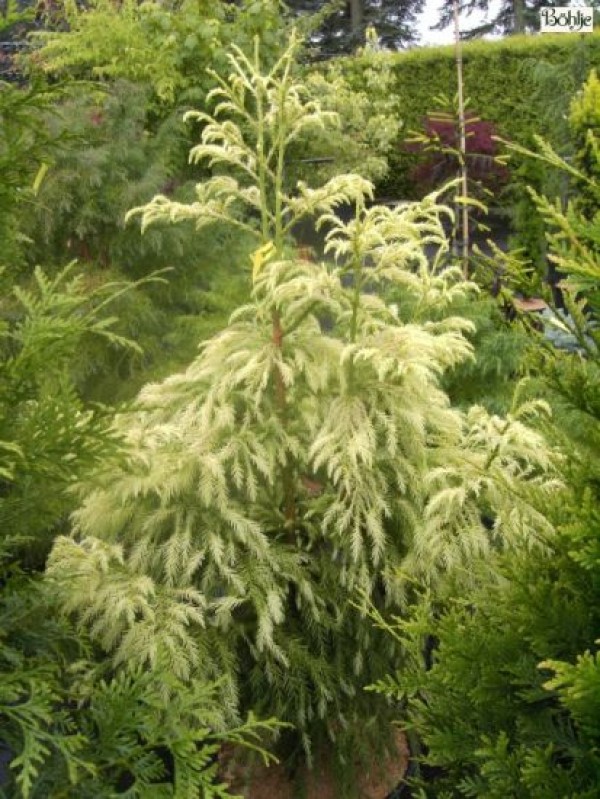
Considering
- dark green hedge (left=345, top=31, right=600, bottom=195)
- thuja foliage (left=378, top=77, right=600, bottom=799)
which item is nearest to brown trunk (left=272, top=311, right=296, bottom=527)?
thuja foliage (left=378, top=77, right=600, bottom=799)

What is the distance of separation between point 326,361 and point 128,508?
2.46ft

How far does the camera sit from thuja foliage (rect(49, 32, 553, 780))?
2262 mm

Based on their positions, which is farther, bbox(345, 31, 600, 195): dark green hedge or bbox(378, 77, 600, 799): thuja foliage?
bbox(345, 31, 600, 195): dark green hedge

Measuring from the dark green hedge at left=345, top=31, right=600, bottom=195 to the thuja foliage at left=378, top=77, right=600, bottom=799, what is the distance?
11855mm

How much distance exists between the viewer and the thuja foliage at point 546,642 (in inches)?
49.2

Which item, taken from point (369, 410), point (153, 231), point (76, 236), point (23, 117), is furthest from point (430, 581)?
point (76, 236)

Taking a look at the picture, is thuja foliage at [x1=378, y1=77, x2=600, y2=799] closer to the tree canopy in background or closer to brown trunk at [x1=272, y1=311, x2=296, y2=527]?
brown trunk at [x1=272, y1=311, x2=296, y2=527]

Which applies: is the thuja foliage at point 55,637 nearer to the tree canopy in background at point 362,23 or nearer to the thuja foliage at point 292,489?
the thuja foliage at point 292,489

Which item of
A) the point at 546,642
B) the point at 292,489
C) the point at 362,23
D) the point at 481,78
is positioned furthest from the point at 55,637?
the point at 362,23
